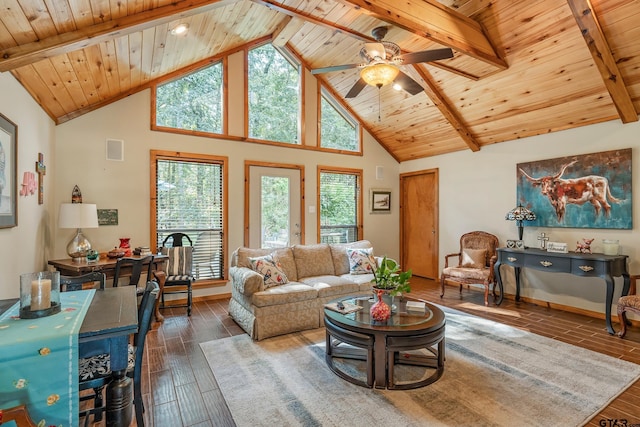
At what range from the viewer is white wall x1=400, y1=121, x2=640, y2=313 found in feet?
13.3

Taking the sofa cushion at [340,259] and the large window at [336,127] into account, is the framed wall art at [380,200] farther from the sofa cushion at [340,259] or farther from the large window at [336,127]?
the sofa cushion at [340,259]

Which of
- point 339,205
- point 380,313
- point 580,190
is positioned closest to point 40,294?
point 380,313

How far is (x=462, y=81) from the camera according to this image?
4520 mm

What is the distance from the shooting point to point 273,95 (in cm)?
559

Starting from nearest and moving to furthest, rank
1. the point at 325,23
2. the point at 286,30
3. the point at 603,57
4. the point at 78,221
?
the point at 603,57 < the point at 78,221 < the point at 325,23 < the point at 286,30

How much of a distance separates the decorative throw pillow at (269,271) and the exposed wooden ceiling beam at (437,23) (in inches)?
107

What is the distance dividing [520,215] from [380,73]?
3.05 m

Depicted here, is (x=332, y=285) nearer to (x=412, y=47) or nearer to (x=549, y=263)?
(x=549, y=263)

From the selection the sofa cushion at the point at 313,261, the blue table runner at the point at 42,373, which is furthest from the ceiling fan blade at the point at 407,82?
the blue table runner at the point at 42,373

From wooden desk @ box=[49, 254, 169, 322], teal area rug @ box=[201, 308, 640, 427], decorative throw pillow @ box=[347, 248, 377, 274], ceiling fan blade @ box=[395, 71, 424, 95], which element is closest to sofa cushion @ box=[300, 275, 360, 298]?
decorative throw pillow @ box=[347, 248, 377, 274]

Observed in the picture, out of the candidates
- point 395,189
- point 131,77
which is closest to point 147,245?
point 131,77

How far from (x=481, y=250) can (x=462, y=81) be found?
255 cm

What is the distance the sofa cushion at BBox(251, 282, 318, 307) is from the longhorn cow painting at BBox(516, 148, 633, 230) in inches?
138

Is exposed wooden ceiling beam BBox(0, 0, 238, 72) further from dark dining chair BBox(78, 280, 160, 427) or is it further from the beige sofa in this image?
the beige sofa
